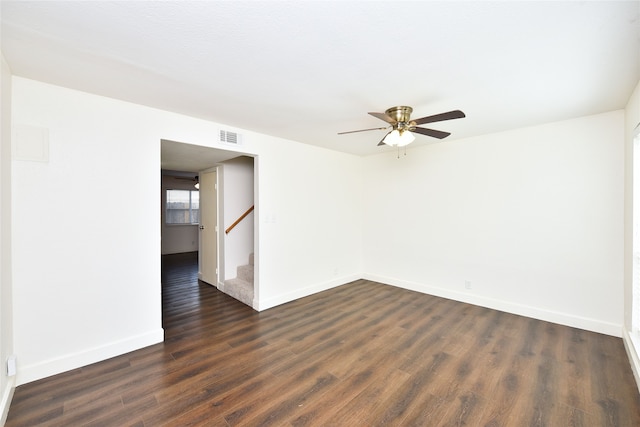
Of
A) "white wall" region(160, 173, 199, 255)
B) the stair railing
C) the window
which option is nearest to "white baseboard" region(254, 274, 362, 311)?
the stair railing

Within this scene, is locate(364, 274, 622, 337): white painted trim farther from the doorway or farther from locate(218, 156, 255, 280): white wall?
the doorway

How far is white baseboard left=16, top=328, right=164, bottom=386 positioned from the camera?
2148 mm

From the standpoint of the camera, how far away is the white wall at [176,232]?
8.25 m

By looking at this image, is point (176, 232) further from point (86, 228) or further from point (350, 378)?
point (350, 378)

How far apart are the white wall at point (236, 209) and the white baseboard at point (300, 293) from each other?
1180 millimetres

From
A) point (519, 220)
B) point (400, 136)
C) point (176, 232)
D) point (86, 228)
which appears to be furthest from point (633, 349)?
point (176, 232)

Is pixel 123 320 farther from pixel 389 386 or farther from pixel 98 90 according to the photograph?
pixel 389 386

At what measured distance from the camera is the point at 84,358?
7.80ft

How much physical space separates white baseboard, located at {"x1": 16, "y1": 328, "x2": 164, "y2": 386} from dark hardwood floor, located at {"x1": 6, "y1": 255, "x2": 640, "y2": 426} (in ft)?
0.22

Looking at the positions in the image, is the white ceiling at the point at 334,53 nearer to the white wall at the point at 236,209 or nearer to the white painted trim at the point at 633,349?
the white wall at the point at 236,209

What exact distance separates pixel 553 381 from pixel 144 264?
3854 millimetres

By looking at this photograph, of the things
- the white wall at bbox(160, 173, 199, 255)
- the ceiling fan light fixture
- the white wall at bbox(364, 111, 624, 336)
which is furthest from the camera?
the white wall at bbox(160, 173, 199, 255)

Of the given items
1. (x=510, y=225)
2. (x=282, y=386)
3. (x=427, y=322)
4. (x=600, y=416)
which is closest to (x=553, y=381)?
(x=600, y=416)

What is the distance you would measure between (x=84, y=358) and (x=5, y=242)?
1192 mm
